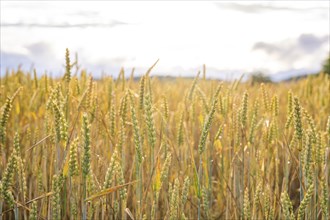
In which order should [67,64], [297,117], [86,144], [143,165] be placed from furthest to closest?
[143,165] < [67,64] < [297,117] < [86,144]

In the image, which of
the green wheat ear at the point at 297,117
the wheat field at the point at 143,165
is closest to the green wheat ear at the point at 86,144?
the wheat field at the point at 143,165

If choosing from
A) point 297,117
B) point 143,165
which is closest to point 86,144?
point 297,117

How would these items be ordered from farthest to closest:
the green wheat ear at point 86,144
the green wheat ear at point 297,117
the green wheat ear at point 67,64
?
the green wheat ear at point 67,64 < the green wheat ear at point 297,117 < the green wheat ear at point 86,144

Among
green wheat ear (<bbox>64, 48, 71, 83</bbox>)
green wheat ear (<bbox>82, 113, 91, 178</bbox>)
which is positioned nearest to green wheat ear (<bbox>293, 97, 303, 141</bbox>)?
green wheat ear (<bbox>82, 113, 91, 178</bbox>)

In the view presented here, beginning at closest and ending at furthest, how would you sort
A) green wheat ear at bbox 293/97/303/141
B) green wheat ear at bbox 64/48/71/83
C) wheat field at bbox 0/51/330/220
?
1. wheat field at bbox 0/51/330/220
2. green wheat ear at bbox 293/97/303/141
3. green wheat ear at bbox 64/48/71/83

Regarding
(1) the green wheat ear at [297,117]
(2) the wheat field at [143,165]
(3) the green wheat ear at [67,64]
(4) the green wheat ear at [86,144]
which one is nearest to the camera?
(4) the green wheat ear at [86,144]

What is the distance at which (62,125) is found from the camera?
3.07 feet

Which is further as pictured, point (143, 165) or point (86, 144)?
point (143, 165)

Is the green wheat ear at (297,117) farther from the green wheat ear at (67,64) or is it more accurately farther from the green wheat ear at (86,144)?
the green wheat ear at (67,64)

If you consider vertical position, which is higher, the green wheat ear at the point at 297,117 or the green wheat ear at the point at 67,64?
the green wheat ear at the point at 67,64

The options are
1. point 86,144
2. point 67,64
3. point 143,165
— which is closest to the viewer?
point 86,144

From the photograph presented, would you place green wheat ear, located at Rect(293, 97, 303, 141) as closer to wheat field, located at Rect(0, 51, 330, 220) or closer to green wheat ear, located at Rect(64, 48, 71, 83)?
wheat field, located at Rect(0, 51, 330, 220)

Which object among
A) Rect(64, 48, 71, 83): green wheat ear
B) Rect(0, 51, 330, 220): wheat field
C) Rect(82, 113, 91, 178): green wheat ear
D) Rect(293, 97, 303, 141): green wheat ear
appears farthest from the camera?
Rect(64, 48, 71, 83): green wheat ear

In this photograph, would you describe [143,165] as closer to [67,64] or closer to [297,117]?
[67,64]
